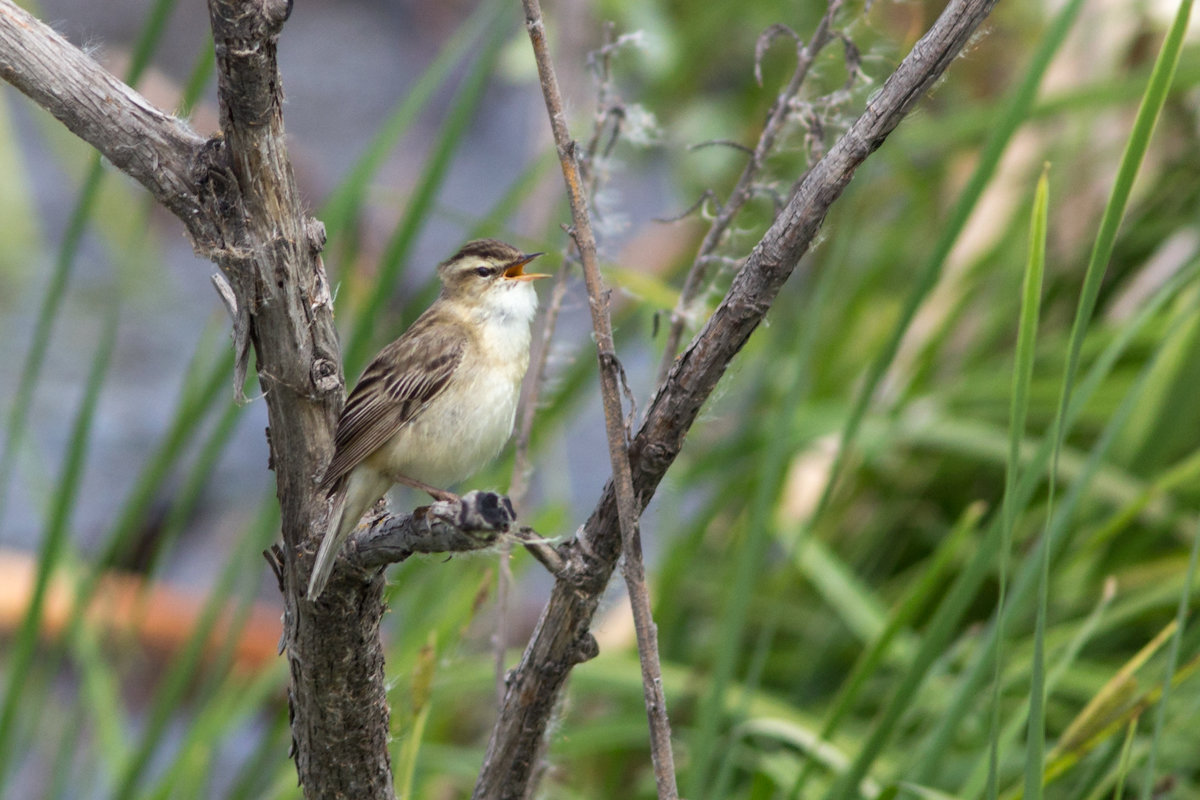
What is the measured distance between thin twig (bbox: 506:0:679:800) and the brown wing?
2.12 ft

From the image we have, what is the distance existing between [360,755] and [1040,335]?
2.66m

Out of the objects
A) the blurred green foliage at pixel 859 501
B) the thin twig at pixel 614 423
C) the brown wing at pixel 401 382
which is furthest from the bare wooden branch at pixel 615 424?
the brown wing at pixel 401 382

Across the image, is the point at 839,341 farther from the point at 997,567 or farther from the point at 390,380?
the point at 390,380

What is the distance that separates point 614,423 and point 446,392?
3.06 feet

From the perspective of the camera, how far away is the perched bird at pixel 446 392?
1919mm

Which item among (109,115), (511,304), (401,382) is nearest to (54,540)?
(401,382)

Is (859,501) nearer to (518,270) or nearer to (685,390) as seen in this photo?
(518,270)

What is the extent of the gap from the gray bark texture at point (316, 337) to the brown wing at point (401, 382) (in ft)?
1.55

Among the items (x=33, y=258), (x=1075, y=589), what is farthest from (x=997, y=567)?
(x=33, y=258)

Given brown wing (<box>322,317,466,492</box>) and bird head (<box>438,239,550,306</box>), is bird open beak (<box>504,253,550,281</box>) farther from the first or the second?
brown wing (<box>322,317,466,492</box>)

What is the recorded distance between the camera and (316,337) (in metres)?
1.24

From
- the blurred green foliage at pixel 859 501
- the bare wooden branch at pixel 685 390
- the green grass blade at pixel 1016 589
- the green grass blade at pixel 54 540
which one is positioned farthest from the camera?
the green grass blade at pixel 54 540

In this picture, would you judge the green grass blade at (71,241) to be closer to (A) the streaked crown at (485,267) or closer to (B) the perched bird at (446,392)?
(B) the perched bird at (446,392)

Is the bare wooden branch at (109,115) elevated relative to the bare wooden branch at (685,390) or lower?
elevated
